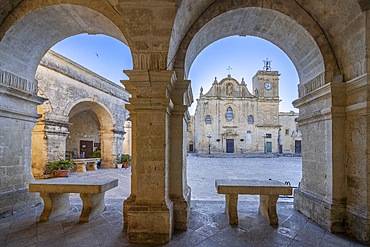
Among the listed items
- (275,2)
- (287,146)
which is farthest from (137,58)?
→ (287,146)

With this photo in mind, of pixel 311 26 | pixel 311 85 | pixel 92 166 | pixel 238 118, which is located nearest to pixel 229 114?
pixel 238 118

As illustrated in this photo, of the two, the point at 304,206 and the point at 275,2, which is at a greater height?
the point at 275,2

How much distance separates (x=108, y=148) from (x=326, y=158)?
34.2ft

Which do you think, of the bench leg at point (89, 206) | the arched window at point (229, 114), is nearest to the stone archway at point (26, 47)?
the bench leg at point (89, 206)

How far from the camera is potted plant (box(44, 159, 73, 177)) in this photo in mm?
7941

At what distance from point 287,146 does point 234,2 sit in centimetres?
3068

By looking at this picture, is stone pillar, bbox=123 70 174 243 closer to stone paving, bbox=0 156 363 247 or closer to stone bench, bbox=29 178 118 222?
stone paving, bbox=0 156 363 247

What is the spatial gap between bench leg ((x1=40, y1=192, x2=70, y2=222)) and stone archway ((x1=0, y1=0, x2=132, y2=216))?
2.39ft

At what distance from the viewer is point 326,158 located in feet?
11.5

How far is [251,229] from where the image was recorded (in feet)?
11.0

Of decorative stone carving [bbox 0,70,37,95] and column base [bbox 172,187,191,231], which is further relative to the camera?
decorative stone carving [bbox 0,70,37,95]

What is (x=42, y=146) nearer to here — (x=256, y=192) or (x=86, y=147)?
(x=86, y=147)

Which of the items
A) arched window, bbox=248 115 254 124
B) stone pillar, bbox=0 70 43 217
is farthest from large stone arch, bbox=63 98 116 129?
arched window, bbox=248 115 254 124

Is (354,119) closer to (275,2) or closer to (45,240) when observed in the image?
(275,2)
